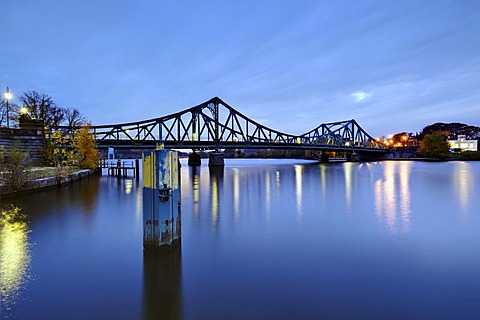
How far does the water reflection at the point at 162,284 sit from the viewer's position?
4.45 m

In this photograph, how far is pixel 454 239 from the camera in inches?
331

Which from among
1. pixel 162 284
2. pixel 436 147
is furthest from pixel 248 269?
pixel 436 147

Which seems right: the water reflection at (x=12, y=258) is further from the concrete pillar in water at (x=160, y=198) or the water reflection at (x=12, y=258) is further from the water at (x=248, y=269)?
the concrete pillar in water at (x=160, y=198)

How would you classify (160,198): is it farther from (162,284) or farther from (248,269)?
(248,269)

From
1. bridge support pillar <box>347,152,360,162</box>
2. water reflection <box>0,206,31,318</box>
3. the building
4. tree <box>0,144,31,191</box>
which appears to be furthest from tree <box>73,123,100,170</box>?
the building

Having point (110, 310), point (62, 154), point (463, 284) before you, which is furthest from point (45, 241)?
point (62, 154)

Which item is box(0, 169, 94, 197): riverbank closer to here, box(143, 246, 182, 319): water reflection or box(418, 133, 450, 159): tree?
box(143, 246, 182, 319): water reflection

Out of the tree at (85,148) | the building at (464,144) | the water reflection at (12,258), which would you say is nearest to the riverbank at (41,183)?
the water reflection at (12,258)

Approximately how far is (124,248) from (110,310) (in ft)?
10.5

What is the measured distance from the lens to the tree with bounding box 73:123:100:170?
32.7 metres

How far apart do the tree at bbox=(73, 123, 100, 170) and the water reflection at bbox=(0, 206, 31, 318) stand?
78.1 feet

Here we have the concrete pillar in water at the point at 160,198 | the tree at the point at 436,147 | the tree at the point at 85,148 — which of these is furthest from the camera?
the tree at the point at 436,147

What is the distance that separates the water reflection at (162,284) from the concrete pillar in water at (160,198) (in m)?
0.27

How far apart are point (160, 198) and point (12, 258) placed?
3.89 meters
